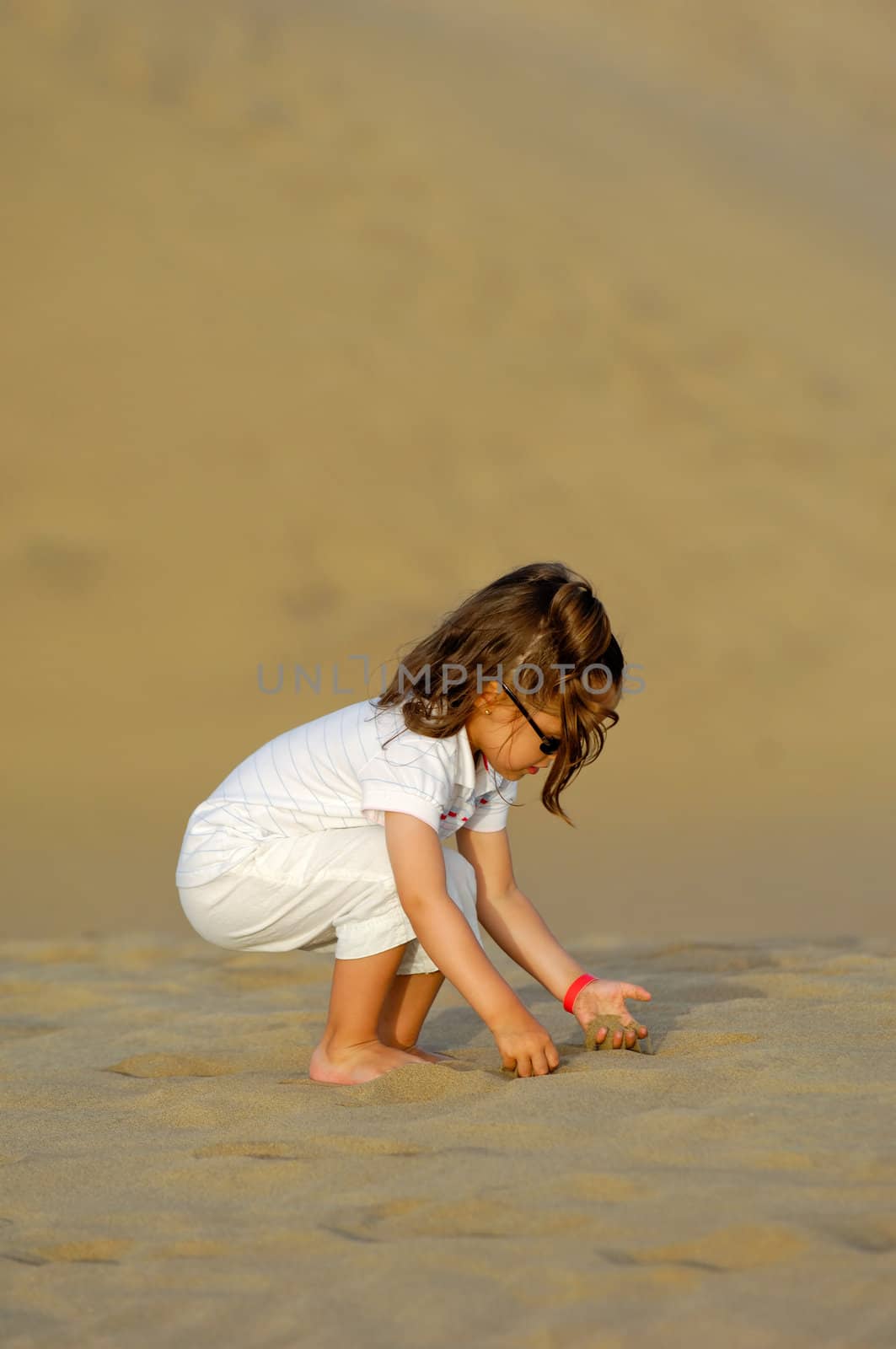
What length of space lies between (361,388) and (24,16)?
15.6 feet

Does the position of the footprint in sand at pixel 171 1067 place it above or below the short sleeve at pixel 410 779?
below

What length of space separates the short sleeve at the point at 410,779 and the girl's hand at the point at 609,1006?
427 millimetres

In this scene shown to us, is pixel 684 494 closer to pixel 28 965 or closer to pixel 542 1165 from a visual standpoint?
pixel 28 965

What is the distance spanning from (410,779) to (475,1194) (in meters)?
0.89

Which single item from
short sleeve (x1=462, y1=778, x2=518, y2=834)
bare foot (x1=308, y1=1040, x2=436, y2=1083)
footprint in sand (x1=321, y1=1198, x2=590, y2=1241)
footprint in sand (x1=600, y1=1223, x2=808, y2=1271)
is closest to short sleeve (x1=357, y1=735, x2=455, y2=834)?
short sleeve (x1=462, y1=778, x2=518, y2=834)

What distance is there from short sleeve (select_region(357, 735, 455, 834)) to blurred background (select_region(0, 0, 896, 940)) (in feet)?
13.6

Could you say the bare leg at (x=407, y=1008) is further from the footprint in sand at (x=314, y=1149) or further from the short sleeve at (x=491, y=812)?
the footprint in sand at (x=314, y=1149)

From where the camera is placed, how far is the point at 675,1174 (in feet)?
5.79

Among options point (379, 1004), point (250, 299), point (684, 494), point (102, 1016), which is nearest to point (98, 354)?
point (250, 299)

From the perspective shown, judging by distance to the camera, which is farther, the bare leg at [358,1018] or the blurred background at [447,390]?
the blurred background at [447,390]

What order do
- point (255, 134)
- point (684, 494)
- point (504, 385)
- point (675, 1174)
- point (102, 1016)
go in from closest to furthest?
point (675, 1174) < point (102, 1016) < point (684, 494) < point (504, 385) < point (255, 134)

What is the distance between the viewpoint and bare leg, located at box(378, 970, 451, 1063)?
2729 millimetres

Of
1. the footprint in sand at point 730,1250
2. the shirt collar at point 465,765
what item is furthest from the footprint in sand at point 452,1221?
the shirt collar at point 465,765

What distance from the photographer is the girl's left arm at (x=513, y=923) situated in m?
2.77
